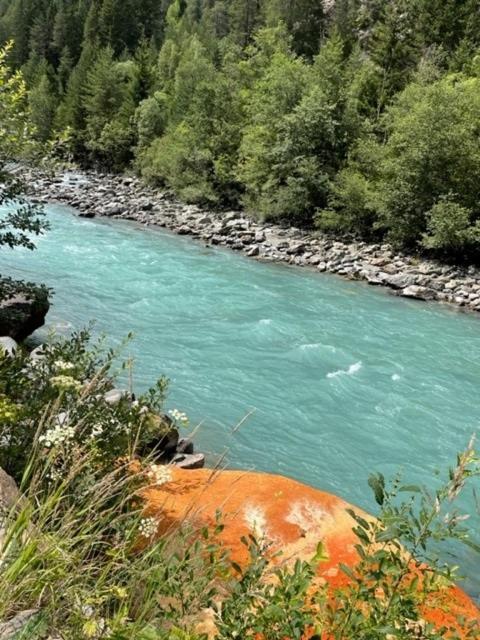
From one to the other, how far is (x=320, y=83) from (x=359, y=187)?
9677 mm

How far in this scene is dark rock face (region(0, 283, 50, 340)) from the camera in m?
11.1

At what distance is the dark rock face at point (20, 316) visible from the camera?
11131 mm

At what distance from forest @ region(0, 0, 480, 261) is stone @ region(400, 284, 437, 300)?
14.9 feet

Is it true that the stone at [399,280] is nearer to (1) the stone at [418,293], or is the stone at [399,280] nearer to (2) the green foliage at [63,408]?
(1) the stone at [418,293]

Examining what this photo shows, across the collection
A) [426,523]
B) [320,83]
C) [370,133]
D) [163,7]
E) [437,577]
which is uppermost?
[163,7]

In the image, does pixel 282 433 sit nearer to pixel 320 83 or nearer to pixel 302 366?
pixel 302 366

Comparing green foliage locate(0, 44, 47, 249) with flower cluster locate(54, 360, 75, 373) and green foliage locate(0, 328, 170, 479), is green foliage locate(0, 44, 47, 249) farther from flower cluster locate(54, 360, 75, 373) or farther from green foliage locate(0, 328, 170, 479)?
flower cluster locate(54, 360, 75, 373)

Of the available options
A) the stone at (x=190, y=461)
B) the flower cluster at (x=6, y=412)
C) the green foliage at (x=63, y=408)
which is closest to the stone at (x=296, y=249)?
the stone at (x=190, y=461)

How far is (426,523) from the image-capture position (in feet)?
6.41

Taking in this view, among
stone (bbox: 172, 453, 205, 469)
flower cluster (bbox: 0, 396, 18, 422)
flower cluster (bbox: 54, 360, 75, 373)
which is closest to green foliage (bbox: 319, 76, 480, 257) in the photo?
stone (bbox: 172, 453, 205, 469)

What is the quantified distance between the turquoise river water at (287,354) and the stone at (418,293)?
0.85m

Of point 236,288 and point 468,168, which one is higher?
point 468,168

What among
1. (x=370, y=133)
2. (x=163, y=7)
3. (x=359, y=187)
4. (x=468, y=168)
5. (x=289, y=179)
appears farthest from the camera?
(x=163, y=7)

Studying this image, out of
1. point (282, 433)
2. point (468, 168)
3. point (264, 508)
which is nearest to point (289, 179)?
point (468, 168)
